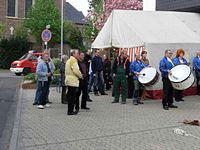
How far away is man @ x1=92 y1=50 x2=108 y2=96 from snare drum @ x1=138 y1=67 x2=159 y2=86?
3006 millimetres

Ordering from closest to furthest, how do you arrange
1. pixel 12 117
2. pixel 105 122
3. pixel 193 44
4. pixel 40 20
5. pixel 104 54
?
pixel 105 122 → pixel 12 117 → pixel 193 44 → pixel 104 54 → pixel 40 20

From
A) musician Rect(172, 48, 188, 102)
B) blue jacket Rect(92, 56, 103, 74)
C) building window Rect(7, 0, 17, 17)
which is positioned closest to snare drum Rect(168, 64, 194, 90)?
musician Rect(172, 48, 188, 102)

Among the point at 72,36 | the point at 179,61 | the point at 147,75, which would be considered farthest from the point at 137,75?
the point at 72,36

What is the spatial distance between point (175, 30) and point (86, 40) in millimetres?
40577

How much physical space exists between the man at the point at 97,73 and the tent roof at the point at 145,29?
57 centimetres

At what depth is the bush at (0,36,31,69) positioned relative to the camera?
41.0 meters

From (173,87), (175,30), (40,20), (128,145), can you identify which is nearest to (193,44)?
(175,30)

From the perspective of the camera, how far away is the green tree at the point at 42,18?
148 feet

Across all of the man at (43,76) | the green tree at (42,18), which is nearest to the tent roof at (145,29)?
the man at (43,76)

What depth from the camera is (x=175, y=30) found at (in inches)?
639

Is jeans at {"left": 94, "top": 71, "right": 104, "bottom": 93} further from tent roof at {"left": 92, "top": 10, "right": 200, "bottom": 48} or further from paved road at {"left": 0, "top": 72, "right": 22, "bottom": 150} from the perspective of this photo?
paved road at {"left": 0, "top": 72, "right": 22, "bottom": 150}

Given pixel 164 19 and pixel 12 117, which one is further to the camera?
pixel 164 19

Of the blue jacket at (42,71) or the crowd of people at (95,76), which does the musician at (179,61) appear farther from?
the blue jacket at (42,71)

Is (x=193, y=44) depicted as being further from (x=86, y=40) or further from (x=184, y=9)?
(x=86, y=40)
